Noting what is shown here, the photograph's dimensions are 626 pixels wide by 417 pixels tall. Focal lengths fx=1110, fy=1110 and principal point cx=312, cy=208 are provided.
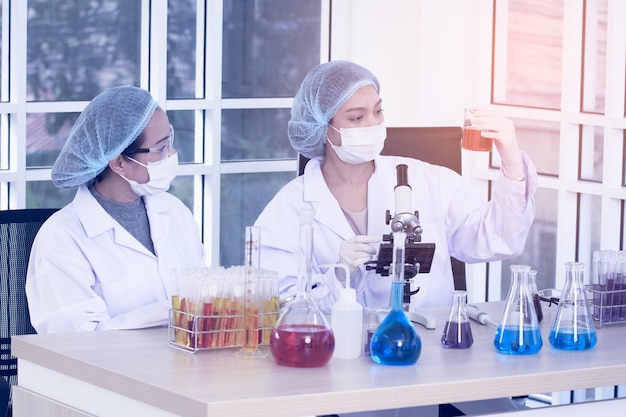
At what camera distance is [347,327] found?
2451 mm

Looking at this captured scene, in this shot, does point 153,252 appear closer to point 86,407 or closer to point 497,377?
point 86,407

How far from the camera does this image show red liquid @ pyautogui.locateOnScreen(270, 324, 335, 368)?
2355 mm

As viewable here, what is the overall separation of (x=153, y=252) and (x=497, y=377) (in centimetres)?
124

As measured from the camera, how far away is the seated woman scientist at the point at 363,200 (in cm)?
333

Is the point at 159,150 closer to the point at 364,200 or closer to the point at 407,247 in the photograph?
the point at 364,200

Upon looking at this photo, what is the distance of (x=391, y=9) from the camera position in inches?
189

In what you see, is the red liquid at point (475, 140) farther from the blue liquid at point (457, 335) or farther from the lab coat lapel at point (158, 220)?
the lab coat lapel at point (158, 220)

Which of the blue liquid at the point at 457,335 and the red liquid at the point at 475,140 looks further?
the red liquid at the point at 475,140

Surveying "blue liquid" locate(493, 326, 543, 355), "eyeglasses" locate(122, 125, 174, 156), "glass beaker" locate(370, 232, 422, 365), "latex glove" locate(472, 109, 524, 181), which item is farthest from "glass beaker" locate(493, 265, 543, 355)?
"eyeglasses" locate(122, 125, 174, 156)

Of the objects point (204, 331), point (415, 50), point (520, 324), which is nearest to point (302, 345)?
point (204, 331)

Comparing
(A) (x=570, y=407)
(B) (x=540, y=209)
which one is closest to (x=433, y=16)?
(B) (x=540, y=209)

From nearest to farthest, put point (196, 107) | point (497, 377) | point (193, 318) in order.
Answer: point (497, 377) → point (193, 318) → point (196, 107)

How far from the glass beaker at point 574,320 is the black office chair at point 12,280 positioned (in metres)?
1.56

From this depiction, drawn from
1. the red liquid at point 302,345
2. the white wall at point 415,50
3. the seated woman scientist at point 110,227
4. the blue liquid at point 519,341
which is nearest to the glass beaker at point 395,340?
the red liquid at point 302,345
